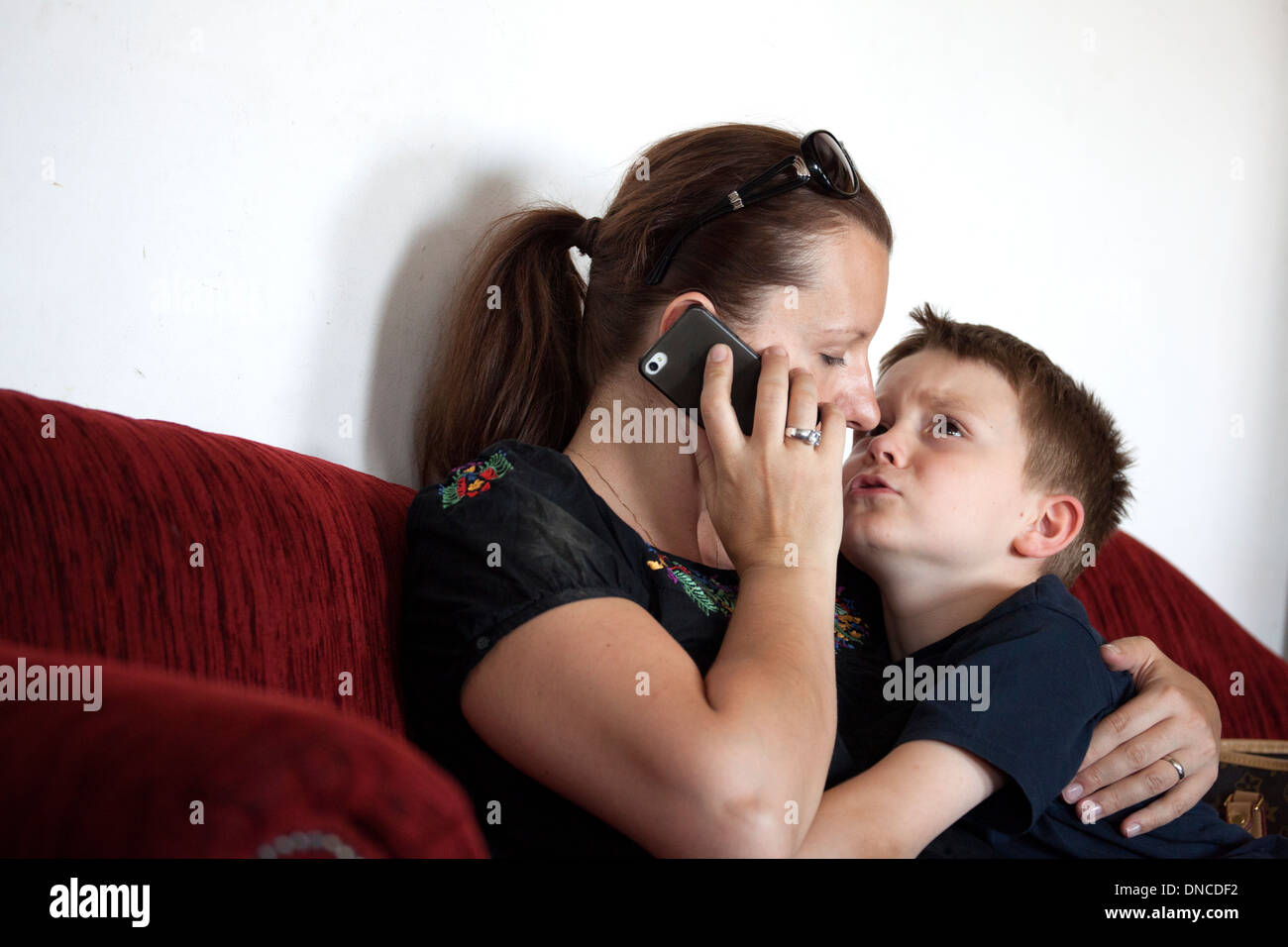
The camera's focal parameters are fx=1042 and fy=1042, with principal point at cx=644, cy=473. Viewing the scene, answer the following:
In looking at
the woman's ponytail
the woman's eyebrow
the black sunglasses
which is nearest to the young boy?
the woman's eyebrow

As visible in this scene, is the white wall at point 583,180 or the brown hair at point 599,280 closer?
the white wall at point 583,180

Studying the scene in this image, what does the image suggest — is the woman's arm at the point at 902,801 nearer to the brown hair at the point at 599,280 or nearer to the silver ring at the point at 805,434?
the silver ring at the point at 805,434

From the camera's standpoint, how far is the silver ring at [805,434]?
95cm

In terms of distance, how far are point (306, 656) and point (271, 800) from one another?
0.44 m

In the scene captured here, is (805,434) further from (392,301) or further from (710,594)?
(392,301)

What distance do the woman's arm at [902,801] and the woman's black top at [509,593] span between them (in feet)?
0.23

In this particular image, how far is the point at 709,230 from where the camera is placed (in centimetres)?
106

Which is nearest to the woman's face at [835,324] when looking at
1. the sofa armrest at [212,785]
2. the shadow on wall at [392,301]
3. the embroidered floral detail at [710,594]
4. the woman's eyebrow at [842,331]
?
the woman's eyebrow at [842,331]

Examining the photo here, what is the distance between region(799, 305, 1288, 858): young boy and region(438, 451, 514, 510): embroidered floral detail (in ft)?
1.23

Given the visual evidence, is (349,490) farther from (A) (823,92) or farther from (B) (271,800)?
(A) (823,92)

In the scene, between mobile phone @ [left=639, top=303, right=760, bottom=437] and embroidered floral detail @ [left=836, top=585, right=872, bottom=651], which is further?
embroidered floral detail @ [left=836, top=585, right=872, bottom=651]

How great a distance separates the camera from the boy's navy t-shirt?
0.88 metres

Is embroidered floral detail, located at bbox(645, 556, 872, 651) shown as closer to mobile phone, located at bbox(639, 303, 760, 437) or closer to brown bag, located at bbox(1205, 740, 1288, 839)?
mobile phone, located at bbox(639, 303, 760, 437)
